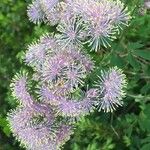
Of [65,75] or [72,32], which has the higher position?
[72,32]

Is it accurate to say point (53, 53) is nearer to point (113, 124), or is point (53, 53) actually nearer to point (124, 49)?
point (124, 49)

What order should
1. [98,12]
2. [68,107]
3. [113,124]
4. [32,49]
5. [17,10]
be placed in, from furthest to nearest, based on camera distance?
1. [17,10]
2. [113,124]
3. [32,49]
4. [68,107]
5. [98,12]

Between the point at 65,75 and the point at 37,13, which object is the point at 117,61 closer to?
the point at 65,75

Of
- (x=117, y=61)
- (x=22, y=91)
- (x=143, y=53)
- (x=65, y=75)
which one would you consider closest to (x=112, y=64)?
(x=117, y=61)

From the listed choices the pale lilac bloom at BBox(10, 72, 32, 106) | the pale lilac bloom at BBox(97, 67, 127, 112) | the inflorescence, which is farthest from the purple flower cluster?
the pale lilac bloom at BBox(10, 72, 32, 106)

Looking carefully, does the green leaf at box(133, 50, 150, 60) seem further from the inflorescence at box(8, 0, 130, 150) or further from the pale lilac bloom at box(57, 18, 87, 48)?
the pale lilac bloom at box(57, 18, 87, 48)

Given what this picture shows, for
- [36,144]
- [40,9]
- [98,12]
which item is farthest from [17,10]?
[98,12]

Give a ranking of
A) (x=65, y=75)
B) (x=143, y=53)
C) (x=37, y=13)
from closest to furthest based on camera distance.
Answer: (x=65, y=75) < (x=143, y=53) < (x=37, y=13)

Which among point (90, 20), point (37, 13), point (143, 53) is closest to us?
point (90, 20)
